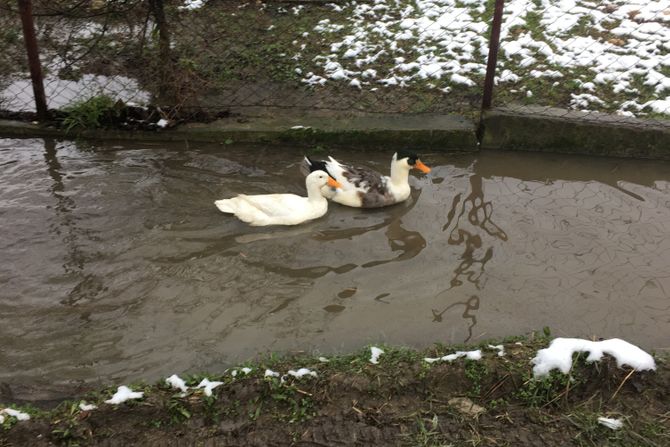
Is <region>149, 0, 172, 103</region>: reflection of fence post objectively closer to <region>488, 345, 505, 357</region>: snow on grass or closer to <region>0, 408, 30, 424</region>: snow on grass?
<region>0, 408, 30, 424</region>: snow on grass

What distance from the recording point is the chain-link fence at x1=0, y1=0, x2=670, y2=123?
6660 mm

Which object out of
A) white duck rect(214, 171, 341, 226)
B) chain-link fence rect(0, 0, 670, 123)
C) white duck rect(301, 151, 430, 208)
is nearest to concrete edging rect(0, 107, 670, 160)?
chain-link fence rect(0, 0, 670, 123)

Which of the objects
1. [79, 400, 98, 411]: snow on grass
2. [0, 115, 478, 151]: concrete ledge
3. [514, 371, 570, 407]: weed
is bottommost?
[514, 371, 570, 407]: weed

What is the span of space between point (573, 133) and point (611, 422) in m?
3.80

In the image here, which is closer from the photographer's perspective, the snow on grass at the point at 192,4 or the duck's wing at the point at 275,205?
the duck's wing at the point at 275,205

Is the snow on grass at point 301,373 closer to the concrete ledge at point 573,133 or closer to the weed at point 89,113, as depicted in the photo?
the concrete ledge at point 573,133

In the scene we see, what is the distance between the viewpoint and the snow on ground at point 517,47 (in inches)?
271

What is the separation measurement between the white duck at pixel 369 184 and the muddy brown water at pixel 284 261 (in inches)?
4.5

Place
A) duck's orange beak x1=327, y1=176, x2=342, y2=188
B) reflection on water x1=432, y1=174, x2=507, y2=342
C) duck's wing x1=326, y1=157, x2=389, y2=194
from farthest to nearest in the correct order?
duck's wing x1=326, y1=157, x2=389, y2=194
duck's orange beak x1=327, y1=176, x2=342, y2=188
reflection on water x1=432, y1=174, x2=507, y2=342

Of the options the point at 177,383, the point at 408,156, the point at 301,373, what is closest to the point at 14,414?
the point at 177,383

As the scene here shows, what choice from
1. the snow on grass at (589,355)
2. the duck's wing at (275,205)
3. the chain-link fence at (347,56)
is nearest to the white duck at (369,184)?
the duck's wing at (275,205)

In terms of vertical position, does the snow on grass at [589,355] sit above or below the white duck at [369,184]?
below

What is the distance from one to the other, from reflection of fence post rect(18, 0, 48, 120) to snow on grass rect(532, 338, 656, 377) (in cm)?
552

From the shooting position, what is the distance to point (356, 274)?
173 inches
